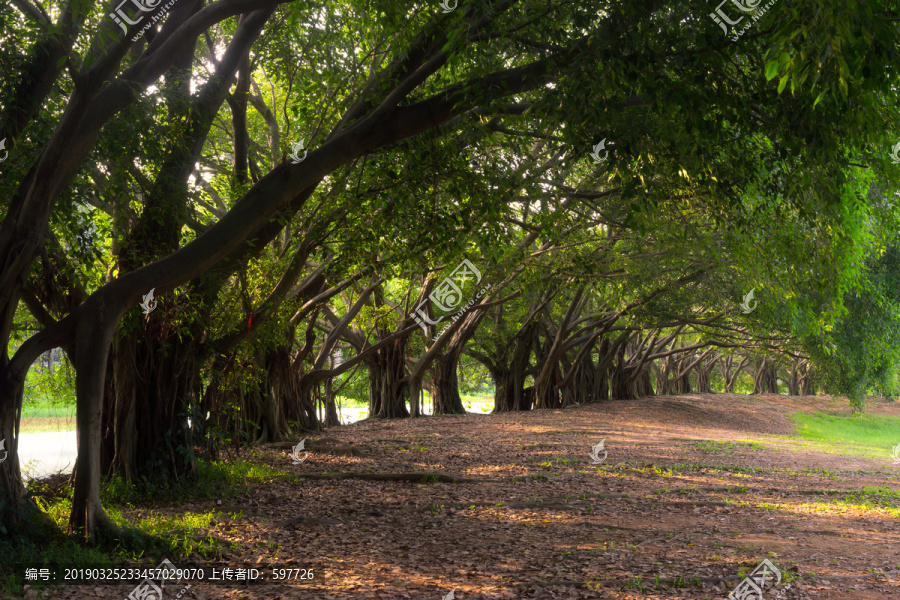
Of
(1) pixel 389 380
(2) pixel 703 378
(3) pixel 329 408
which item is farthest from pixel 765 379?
(1) pixel 389 380

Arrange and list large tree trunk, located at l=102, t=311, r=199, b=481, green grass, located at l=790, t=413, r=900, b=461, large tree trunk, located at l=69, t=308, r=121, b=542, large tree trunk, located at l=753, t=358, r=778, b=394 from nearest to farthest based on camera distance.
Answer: large tree trunk, located at l=69, t=308, r=121, b=542 < large tree trunk, located at l=102, t=311, r=199, b=481 < green grass, located at l=790, t=413, r=900, b=461 < large tree trunk, located at l=753, t=358, r=778, b=394

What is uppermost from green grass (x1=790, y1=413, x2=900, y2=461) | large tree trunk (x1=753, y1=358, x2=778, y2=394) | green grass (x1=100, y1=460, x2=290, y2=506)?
green grass (x1=100, y1=460, x2=290, y2=506)

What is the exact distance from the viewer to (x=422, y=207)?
7578mm

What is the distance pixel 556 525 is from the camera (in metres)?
6.88

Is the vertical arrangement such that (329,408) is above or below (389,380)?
below

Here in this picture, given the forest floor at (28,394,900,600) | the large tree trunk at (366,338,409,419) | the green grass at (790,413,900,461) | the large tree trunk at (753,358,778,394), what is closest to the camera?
the forest floor at (28,394,900,600)

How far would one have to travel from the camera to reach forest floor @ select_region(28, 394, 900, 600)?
4953 mm

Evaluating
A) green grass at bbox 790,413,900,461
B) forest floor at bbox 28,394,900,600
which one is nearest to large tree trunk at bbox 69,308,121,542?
forest floor at bbox 28,394,900,600

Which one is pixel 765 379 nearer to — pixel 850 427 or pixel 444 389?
pixel 850 427

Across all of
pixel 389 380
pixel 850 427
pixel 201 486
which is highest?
pixel 389 380

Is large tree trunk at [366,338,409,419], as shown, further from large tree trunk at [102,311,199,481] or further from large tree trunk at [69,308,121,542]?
large tree trunk at [69,308,121,542]

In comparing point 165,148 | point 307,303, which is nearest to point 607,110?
point 165,148

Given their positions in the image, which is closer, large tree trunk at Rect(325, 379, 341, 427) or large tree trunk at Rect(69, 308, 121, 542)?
large tree trunk at Rect(69, 308, 121, 542)

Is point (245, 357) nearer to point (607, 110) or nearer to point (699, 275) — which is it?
point (607, 110)
